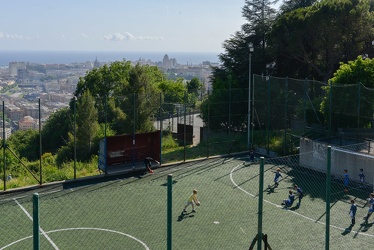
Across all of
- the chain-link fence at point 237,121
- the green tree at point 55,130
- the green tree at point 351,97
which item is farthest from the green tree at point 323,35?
the green tree at point 55,130

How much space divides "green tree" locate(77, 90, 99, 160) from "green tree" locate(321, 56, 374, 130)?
12349 mm

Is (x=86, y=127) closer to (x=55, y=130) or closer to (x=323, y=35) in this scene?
(x=55, y=130)

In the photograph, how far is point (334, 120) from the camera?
25219 millimetres

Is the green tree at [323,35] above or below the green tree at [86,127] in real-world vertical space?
above

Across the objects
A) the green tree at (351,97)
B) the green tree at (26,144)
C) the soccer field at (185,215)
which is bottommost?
the green tree at (26,144)

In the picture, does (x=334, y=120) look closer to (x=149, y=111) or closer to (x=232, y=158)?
(x=232, y=158)

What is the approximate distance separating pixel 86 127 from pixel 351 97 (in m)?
13.8

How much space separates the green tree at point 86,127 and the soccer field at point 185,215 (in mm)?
4033

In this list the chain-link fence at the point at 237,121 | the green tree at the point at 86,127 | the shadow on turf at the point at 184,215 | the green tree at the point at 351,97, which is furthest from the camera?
the green tree at the point at 86,127

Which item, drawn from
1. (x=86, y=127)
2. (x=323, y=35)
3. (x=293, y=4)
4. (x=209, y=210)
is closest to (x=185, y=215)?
(x=209, y=210)

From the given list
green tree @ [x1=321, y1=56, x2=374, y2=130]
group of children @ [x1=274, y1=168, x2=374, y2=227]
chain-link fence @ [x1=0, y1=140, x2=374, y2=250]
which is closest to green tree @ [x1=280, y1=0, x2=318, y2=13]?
green tree @ [x1=321, y1=56, x2=374, y2=130]

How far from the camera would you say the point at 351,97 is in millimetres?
24141

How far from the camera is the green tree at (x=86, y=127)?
25636mm

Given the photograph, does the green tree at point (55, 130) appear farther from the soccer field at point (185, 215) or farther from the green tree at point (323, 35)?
the soccer field at point (185, 215)
